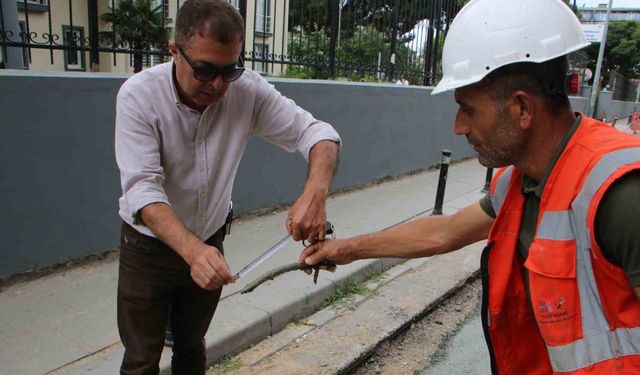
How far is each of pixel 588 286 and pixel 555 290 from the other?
8 cm

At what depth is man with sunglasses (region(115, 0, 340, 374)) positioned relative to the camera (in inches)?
80.7

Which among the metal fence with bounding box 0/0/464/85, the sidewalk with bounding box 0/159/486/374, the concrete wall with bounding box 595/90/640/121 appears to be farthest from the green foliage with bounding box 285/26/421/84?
the concrete wall with bounding box 595/90/640/121

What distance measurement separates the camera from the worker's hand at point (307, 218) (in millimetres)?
2141

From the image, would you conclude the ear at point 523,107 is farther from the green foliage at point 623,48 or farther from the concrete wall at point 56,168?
the green foliage at point 623,48

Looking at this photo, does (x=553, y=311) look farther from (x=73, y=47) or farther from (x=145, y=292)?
(x=73, y=47)

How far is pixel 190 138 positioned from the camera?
231cm

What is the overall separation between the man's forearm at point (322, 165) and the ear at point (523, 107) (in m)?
0.88

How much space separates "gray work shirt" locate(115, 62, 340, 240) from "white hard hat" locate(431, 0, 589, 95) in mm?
884

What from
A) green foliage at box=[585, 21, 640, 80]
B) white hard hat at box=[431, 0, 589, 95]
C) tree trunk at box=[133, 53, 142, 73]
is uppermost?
green foliage at box=[585, 21, 640, 80]

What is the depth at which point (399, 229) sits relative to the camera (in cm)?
243

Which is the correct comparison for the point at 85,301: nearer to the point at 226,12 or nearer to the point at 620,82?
the point at 226,12

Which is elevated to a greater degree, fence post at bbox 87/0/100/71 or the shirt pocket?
fence post at bbox 87/0/100/71

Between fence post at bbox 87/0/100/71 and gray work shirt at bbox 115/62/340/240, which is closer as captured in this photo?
gray work shirt at bbox 115/62/340/240

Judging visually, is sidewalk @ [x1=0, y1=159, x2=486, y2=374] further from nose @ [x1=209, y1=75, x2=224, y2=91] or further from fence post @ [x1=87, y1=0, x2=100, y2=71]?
nose @ [x1=209, y1=75, x2=224, y2=91]
